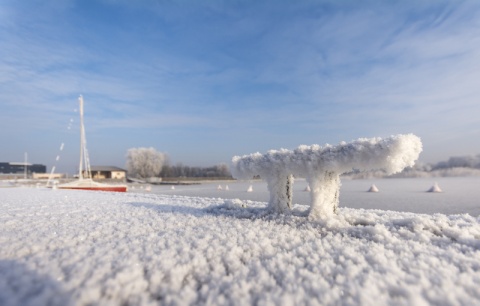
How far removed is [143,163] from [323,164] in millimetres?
73274

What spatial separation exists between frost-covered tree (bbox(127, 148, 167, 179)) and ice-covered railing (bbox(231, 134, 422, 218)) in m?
70.6

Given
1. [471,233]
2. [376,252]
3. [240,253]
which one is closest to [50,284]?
[240,253]

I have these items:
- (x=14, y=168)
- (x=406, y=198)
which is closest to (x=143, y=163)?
(x=14, y=168)

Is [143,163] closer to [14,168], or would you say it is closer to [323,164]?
[14,168]

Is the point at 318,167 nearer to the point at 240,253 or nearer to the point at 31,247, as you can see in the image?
the point at 240,253

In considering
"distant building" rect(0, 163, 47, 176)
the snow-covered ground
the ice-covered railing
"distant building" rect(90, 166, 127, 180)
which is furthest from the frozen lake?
"distant building" rect(0, 163, 47, 176)

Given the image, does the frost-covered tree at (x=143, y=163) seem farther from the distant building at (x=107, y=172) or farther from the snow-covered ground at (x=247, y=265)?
the snow-covered ground at (x=247, y=265)

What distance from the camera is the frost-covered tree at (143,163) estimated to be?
71500mm

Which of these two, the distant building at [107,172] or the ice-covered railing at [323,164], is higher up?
the distant building at [107,172]

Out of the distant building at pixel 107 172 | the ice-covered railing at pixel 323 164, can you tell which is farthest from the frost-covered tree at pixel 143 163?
the ice-covered railing at pixel 323 164

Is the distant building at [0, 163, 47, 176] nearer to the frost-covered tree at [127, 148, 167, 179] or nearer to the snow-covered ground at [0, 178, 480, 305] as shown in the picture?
the frost-covered tree at [127, 148, 167, 179]

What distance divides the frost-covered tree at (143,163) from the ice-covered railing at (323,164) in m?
70.6

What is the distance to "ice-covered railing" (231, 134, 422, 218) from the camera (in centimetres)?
318

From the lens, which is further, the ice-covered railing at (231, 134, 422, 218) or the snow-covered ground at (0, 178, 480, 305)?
the ice-covered railing at (231, 134, 422, 218)
